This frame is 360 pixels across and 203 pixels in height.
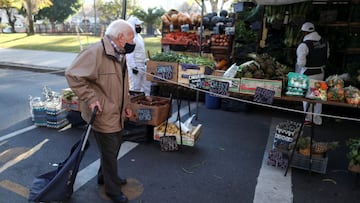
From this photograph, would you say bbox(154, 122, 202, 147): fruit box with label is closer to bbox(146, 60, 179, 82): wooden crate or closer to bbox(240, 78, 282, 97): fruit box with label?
bbox(146, 60, 179, 82): wooden crate

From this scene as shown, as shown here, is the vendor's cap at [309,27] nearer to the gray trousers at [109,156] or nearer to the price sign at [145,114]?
the price sign at [145,114]

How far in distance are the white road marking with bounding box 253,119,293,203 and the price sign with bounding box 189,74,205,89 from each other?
1.34 metres

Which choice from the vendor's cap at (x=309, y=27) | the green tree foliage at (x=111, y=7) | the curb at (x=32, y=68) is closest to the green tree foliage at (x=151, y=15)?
the green tree foliage at (x=111, y=7)

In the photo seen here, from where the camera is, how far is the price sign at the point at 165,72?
3902 mm

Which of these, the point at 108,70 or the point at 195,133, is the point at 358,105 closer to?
the point at 195,133

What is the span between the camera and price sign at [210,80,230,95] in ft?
11.5

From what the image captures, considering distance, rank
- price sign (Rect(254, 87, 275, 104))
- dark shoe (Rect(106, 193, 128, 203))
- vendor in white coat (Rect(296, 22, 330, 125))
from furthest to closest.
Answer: vendor in white coat (Rect(296, 22, 330, 125)), price sign (Rect(254, 87, 275, 104)), dark shoe (Rect(106, 193, 128, 203))

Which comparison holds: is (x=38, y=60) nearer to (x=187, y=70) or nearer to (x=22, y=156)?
(x=22, y=156)

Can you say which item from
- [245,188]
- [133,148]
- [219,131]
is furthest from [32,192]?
[219,131]

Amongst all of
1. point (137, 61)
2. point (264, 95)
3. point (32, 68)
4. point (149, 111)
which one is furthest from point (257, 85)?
point (32, 68)

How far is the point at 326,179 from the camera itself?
137 inches

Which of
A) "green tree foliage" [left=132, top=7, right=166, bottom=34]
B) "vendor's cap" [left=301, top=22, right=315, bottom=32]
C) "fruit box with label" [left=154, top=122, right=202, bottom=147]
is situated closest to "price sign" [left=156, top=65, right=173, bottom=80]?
"fruit box with label" [left=154, top=122, right=202, bottom=147]

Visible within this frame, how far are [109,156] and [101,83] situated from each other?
703mm

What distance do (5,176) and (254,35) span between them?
531cm
